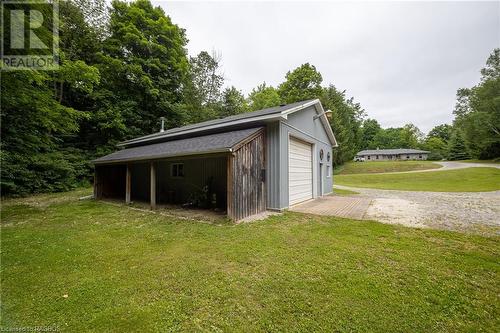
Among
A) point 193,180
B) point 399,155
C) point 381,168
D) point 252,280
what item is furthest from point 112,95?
point 399,155

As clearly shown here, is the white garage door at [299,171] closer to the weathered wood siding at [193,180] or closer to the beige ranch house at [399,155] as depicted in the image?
the weathered wood siding at [193,180]

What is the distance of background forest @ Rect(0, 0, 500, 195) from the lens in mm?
7497

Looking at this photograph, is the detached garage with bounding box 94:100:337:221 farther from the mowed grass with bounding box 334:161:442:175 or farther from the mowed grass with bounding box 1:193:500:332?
the mowed grass with bounding box 334:161:442:175

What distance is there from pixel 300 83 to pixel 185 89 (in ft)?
54.0

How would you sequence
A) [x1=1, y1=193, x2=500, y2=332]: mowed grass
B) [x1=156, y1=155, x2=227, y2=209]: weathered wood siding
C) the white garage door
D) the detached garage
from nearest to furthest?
[x1=1, y1=193, x2=500, y2=332]: mowed grass → the detached garage → the white garage door → [x1=156, y1=155, x2=227, y2=209]: weathered wood siding

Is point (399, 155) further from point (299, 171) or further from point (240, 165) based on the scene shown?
point (240, 165)

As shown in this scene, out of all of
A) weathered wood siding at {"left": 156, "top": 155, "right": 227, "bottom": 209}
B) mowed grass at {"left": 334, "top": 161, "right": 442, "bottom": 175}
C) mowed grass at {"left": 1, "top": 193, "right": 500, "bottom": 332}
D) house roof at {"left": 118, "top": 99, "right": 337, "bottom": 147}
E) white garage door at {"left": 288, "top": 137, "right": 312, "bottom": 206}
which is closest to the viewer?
mowed grass at {"left": 1, "top": 193, "right": 500, "bottom": 332}

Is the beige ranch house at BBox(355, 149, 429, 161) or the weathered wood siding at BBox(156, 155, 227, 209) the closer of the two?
the weathered wood siding at BBox(156, 155, 227, 209)

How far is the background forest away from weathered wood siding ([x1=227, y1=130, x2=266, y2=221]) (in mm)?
6363

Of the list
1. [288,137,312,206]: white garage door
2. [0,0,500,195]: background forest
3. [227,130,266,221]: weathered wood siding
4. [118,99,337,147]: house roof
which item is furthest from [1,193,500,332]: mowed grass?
[0,0,500,195]: background forest

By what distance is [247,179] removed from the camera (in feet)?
21.6

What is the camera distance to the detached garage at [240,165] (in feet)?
21.3

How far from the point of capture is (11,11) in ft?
16.4

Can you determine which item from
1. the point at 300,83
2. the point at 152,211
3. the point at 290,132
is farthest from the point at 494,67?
the point at 152,211
